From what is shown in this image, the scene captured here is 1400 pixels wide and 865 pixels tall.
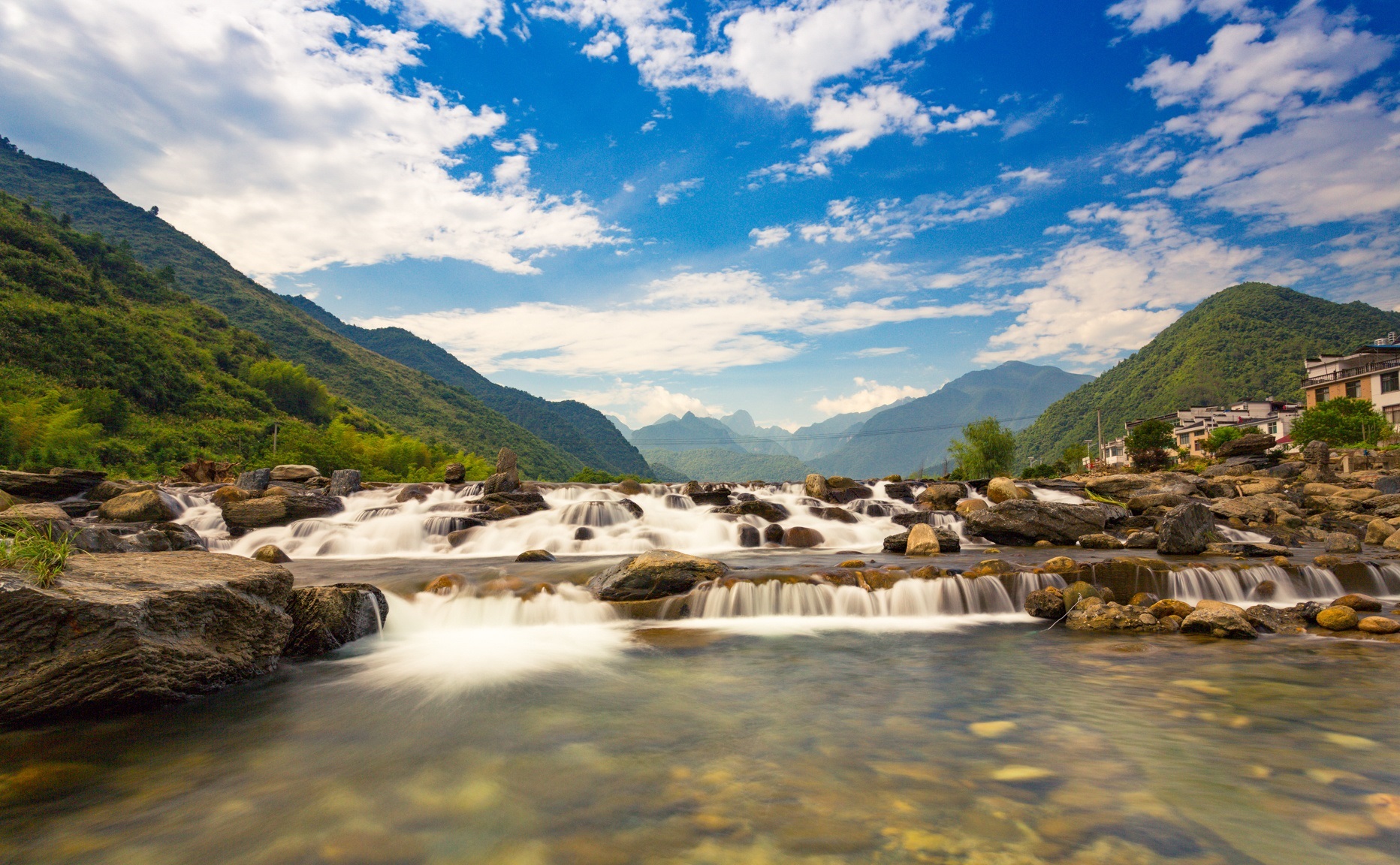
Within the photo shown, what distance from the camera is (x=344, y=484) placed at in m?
26.5

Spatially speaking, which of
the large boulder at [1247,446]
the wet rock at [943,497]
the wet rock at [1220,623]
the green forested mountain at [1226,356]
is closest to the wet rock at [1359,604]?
the wet rock at [1220,623]

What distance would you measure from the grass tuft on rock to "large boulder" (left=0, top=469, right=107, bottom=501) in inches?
849

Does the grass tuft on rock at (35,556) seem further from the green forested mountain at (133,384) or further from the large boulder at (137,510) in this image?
the green forested mountain at (133,384)

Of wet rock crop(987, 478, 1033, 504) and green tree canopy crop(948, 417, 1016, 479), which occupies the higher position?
green tree canopy crop(948, 417, 1016, 479)

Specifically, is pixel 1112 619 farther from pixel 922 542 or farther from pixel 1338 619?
pixel 922 542

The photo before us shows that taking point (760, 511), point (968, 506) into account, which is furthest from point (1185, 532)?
point (760, 511)

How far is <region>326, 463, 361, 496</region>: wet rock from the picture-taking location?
26.1m

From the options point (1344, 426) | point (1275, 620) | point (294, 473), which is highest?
point (1344, 426)

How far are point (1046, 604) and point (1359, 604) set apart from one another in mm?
4767

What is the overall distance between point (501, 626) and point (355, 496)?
1869cm

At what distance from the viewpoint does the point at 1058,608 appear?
10438mm

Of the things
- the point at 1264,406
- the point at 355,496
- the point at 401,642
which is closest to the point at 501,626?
the point at 401,642

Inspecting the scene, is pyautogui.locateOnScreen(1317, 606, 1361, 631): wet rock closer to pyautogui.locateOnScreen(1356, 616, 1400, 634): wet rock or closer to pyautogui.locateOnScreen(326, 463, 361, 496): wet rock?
→ pyautogui.locateOnScreen(1356, 616, 1400, 634): wet rock

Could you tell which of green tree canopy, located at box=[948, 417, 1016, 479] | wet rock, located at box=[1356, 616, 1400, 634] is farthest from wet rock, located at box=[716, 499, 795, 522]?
green tree canopy, located at box=[948, 417, 1016, 479]
